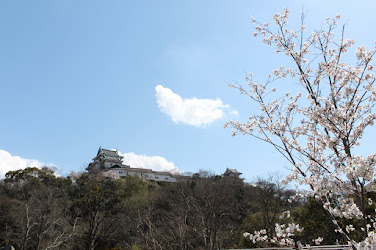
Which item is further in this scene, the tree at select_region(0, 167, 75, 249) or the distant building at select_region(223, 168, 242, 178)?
the distant building at select_region(223, 168, 242, 178)

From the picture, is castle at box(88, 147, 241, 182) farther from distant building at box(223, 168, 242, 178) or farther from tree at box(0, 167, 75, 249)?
tree at box(0, 167, 75, 249)

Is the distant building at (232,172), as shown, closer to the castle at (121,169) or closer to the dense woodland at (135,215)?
the castle at (121,169)

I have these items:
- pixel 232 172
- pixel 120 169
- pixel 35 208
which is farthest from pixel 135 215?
pixel 232 172

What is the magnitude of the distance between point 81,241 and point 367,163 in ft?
64.1

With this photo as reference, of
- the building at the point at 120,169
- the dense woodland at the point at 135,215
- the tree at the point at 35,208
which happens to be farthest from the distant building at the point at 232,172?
the tree at the point at 35,208

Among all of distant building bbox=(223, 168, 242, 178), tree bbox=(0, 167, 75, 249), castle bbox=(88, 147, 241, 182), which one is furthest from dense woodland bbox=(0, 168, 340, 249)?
distant building bbox=(223, 168, 242, 178)

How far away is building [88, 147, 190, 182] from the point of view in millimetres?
46469

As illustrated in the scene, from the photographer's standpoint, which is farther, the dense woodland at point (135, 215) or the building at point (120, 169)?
the building at point (120, 169)

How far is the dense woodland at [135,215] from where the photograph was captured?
592 inches

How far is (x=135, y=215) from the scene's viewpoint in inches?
912

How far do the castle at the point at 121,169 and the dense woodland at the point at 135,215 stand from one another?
44.3 feet

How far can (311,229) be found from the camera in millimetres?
14242

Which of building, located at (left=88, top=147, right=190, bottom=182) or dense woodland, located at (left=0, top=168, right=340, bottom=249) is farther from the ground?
building, located at (left=88, top=147, right=190, bottom=182)

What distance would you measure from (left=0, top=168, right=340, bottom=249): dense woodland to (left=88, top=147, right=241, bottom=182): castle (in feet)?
44.3
